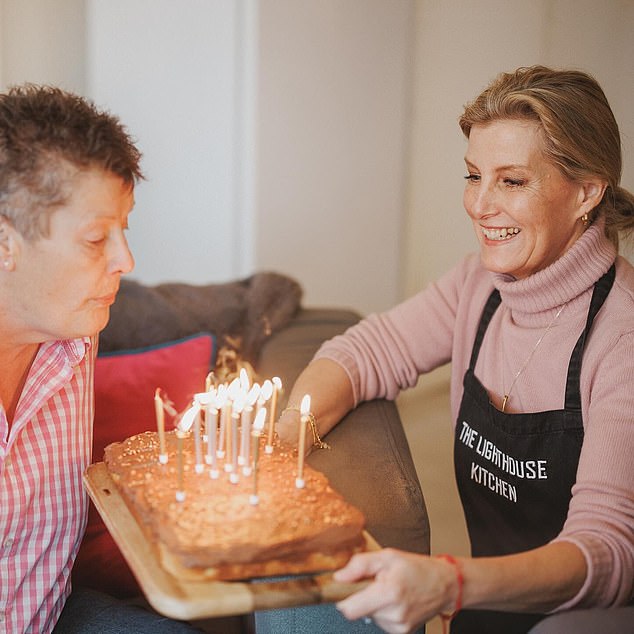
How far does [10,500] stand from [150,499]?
1.02ft

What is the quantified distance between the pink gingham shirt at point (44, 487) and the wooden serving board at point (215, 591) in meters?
0.32

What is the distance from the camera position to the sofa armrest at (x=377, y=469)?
1593 millimetres

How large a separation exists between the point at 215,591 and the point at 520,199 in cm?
102

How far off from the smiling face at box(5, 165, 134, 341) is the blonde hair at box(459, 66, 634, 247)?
78cm

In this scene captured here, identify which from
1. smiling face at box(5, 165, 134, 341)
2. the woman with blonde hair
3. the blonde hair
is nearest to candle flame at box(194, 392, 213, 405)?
smiling face at box(5, 165, 134, 341)

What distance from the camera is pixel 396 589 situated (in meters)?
1.14

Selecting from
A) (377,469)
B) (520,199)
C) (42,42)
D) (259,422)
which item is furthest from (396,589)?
(42,42)

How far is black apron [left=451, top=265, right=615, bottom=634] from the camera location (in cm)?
168

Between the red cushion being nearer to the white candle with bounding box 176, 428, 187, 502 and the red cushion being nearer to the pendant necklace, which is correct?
the white candle with bounding box 176, 428, 187, 502

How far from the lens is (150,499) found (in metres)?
1.27

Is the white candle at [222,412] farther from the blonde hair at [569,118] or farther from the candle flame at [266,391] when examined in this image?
the blonde hair at [569,118]

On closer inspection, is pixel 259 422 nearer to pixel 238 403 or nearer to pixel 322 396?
pixel 238 403

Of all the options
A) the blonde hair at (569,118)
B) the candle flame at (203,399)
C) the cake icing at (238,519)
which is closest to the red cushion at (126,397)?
the cake icing at (238,519)

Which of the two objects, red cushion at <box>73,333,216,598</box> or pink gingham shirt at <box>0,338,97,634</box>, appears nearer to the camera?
pink gingham shirt at <box>0,338,97,634</box>
